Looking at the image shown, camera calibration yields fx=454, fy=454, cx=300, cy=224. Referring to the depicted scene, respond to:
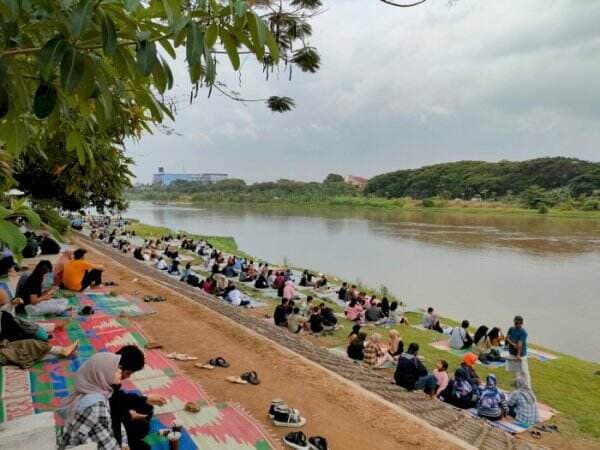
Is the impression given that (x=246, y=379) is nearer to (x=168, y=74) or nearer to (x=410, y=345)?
(x=410, y=345)

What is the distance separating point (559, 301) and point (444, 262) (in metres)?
6.23

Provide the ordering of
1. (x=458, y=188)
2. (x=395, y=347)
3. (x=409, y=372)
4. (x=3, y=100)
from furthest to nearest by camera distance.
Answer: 1. (x=458, y=188)
2. (x=395, y=347)
3. (x=409, y=372)
4. (x=3, y=100)

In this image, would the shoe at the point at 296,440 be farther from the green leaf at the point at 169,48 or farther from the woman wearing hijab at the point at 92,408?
the green leaf at the point at 169,48

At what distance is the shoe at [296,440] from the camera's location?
3058 millimetres

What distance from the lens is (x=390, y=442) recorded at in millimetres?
3334

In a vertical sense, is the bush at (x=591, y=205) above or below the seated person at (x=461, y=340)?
above

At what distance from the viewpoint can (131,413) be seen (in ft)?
9.29

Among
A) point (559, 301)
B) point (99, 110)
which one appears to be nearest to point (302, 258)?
point (559, 301)

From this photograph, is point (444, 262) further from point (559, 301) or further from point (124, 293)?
point (124, 293)

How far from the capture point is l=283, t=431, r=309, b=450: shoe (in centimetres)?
306

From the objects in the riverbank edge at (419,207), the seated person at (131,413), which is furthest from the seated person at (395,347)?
the riverbank edge at (419,207)

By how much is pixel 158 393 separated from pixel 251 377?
887mm

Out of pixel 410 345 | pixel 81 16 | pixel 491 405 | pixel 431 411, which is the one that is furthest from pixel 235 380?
pixel 81 16

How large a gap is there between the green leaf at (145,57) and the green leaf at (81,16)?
0.12 metres
